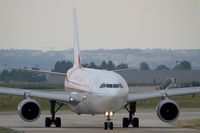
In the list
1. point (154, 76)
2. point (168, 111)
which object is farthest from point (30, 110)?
point (154, 76)

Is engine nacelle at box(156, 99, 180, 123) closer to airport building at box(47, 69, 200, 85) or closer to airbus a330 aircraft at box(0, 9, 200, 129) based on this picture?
airbus a330 aircraft at box(0, 9, 200, 129)

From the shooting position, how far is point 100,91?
4841 centimetres

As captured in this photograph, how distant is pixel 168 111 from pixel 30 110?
7.58 meters

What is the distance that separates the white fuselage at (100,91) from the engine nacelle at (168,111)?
2.76 m

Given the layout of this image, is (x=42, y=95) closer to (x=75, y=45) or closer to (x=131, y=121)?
(x=131, y=121)

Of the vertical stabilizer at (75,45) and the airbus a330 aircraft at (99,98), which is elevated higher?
the vertical stabilizer at (75,45)

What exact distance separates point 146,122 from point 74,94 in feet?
21.2

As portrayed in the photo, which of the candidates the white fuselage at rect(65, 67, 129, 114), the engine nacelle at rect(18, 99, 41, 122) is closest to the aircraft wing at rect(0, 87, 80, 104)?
the white fuselage at rect(65, 67, 129, 114)

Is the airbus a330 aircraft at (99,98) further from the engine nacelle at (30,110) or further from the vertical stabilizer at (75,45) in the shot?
the vertical stabilizer at (75,45)

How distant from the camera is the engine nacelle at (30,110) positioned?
49875 millimetres

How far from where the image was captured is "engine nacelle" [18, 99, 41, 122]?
49.9 meters

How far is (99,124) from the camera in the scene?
5512cm

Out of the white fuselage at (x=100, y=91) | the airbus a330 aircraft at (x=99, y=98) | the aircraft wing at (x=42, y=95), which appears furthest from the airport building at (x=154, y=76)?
the aircraft wing at (x=42, y=95)

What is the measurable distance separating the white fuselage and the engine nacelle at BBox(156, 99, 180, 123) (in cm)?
276
